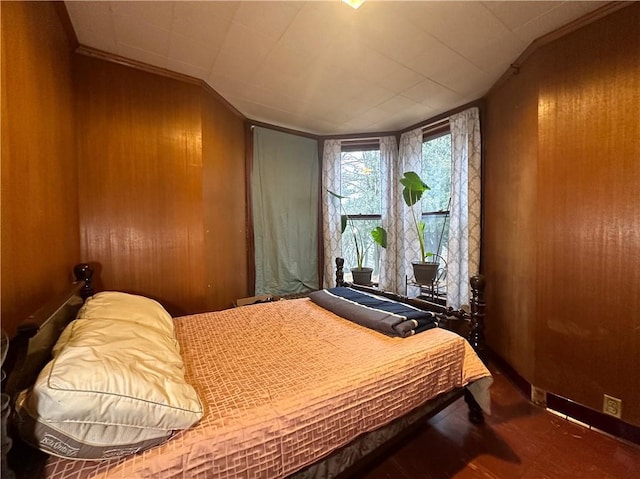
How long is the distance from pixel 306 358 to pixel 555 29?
254 centimetres

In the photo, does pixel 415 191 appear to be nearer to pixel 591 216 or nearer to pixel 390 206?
pixel 390 206

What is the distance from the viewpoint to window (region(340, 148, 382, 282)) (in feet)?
12.3

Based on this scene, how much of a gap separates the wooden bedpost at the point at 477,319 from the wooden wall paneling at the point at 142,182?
222 centimetres

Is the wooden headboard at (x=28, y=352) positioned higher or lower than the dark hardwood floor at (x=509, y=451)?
higher

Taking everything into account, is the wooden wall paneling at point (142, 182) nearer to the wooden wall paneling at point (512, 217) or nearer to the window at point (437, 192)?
the window at point (437, 192)

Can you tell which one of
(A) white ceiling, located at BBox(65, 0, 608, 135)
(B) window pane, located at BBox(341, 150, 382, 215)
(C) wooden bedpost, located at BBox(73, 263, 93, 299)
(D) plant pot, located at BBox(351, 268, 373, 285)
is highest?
(A) white ceiling, located at BBox(65, 0, 608, 135)

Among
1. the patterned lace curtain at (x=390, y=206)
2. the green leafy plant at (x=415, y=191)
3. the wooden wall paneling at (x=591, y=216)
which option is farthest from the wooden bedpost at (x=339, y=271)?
the wooden wall paneling at (x=591, y=216)

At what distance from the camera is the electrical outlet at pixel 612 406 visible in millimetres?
1576

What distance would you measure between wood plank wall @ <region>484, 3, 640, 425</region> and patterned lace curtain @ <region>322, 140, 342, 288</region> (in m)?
2.04

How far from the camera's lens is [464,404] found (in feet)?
6.14

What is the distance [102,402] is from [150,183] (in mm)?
1970

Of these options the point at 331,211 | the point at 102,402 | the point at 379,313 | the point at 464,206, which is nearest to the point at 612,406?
the point at 379,313

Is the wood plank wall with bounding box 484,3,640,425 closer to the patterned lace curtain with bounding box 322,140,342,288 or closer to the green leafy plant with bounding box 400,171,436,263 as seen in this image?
the green leafy plant with bounding box 400,171,436,263

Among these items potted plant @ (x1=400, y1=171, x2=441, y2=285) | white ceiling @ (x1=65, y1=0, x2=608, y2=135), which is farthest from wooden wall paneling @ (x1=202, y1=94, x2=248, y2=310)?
potted plant @ (x1=400, y1=171, x2=441, y2=285)
